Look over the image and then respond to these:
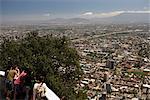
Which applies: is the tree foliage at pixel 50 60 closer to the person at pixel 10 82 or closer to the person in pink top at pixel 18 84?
the person at pixel 10 82

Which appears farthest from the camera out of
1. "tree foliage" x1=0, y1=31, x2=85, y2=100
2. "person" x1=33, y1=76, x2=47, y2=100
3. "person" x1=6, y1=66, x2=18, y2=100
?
"tree foliage" x1=0, y1=31, x2=85, y2=100

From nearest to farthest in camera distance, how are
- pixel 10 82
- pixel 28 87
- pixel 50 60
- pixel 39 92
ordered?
pixel 39 92 → pixel 28 87 → pixel 10 82 → pixel 50 60

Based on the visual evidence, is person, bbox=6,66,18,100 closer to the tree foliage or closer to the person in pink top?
the person in pink top

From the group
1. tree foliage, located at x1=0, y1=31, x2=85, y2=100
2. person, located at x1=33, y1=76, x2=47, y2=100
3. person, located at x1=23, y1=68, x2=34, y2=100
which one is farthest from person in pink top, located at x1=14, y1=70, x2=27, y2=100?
tree foliage, located at x1=0, y1=31, x2=85, y2=100

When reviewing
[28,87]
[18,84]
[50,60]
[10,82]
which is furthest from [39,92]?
[50,60]

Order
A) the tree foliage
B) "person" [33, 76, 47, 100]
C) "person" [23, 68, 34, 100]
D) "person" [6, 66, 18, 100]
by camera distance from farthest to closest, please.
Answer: the tree foliage < "person" [6, 66, 18, 100] < "person" [23, 68, 34, 100] < "person" [33, 76, 47, 100]

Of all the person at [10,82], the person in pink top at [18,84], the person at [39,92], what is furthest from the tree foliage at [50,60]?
the person at [39,92]

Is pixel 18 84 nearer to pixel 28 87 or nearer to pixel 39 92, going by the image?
pixel 28 87

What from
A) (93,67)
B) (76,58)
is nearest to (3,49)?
(76,58)

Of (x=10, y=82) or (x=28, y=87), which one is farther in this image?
(x=10, y=82)
